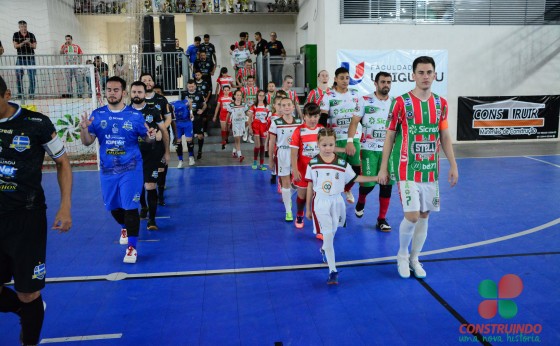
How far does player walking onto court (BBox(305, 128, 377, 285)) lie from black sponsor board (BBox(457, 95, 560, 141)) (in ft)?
42.1

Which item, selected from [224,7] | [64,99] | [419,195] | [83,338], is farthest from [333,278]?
[224,7]

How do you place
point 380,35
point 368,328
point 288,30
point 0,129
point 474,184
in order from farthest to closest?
1. point 288,30
2. point 380,35
3. point 474,184
4. point 368,328
5. point 0,129

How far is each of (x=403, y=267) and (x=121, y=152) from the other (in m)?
3.44


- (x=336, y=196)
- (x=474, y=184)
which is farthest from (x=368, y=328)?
(x=474, y=184)

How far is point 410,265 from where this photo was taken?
5207 millimetres

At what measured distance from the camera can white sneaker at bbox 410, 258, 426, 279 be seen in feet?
16.5

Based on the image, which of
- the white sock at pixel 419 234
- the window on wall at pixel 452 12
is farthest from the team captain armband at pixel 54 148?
the window on wall at pixel 452 12

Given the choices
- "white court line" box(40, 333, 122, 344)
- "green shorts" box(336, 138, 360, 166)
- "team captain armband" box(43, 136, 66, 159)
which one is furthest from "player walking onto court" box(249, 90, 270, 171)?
"team captain armband" box(43, 136, 66, 159)

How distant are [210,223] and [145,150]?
148cm

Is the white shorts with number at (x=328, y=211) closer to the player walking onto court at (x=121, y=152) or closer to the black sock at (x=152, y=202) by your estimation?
the player walking onto court at (x=121, y=152)

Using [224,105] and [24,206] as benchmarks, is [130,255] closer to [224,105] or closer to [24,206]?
[24,206]

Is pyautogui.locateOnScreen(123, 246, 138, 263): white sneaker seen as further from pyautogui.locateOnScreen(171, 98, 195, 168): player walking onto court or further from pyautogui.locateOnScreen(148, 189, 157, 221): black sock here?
pyautogui.locateOnScreen(171, 98, 195, 168): player walking onto court

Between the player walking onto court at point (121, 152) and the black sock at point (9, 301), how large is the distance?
84.8 inches

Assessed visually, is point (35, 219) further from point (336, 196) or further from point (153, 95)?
point (153, 95)
